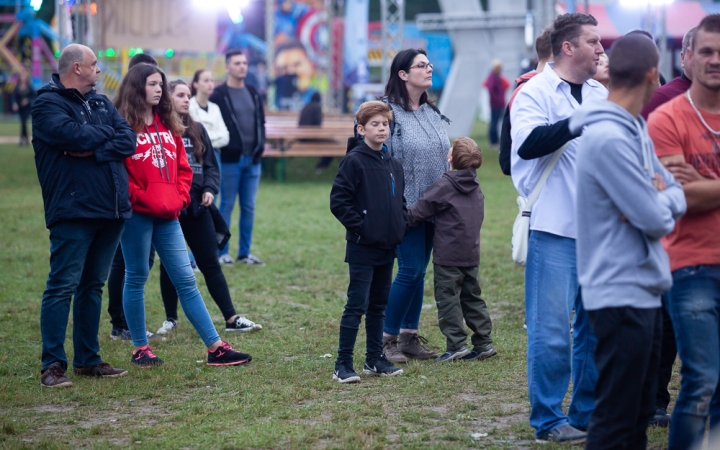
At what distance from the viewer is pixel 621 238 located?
3.19 meters

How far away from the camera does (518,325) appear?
275 inches

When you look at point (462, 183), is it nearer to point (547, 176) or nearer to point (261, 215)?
point (547, 176)

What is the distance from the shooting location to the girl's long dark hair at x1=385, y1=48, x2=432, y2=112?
228 inches

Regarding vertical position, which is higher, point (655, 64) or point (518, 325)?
point (655, 64)

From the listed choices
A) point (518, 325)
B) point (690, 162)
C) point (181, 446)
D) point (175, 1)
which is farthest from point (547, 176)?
point (175, 1)

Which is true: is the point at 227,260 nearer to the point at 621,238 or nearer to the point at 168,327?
the point at 168,327

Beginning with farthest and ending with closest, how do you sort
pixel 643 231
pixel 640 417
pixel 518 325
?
pixel 518 325, pixel 640 417, pixel 643 231

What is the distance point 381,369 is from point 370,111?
166 centimetres

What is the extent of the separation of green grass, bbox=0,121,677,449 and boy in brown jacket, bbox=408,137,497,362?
0.22 metres

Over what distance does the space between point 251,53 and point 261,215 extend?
1431 inches

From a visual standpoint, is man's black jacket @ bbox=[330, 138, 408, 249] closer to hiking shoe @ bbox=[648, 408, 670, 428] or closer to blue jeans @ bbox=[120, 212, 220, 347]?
blue jeans @ bbox=[120, 212, 220, 347]

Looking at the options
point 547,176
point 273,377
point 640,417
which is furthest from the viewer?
point 273,377

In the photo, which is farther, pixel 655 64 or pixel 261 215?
pixel 261 215

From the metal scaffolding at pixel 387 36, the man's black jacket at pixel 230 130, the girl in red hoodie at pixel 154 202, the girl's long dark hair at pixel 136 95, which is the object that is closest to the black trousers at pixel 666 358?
the girl in red hoodie at pixel 154 202
